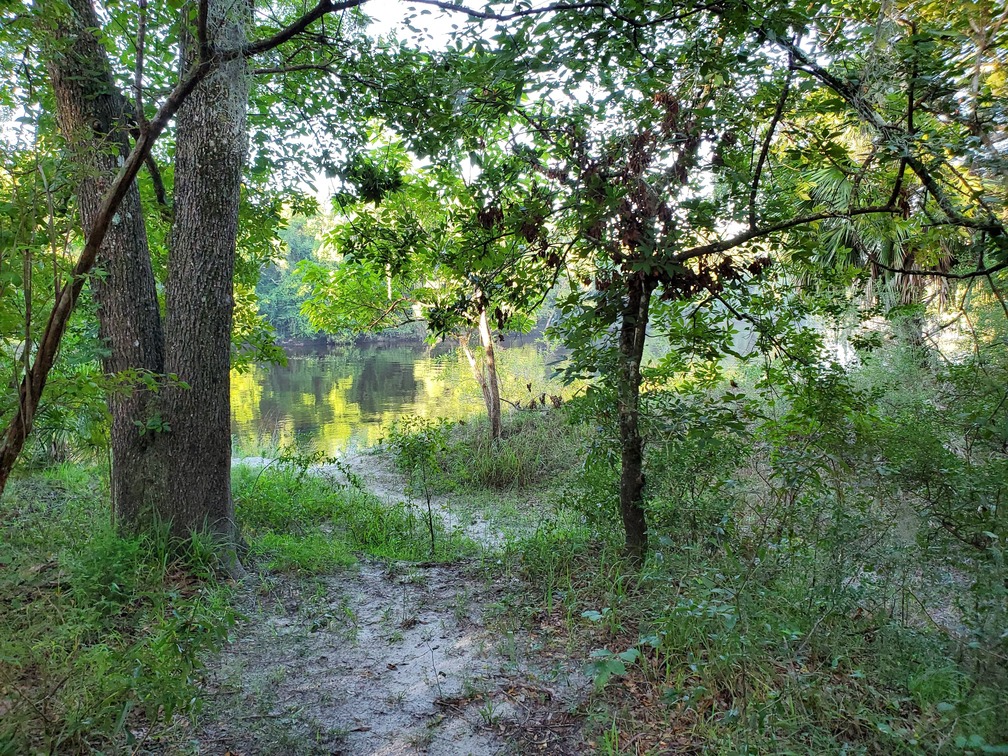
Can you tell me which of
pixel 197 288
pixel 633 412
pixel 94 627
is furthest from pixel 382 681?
pixel 197 288

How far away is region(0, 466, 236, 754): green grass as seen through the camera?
2207mm

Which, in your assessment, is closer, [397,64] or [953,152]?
[953,152]

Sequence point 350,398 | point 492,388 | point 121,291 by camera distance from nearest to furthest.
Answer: point 121,291 → point 492,388 → point 350,398

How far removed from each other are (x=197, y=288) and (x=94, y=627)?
2259 millimetres

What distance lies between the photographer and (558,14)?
261 cm

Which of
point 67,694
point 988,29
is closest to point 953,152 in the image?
point 988,29

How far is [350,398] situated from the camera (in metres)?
21.7

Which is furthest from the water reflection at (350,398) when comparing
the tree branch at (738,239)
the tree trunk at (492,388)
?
the tree branch at (738,239)

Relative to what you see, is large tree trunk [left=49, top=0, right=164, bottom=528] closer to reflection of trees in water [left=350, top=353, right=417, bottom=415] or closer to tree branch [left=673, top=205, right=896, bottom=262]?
tree branch [left=673, top=205, right=896, bottom=262]

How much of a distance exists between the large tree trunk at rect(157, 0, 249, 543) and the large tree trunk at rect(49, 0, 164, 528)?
197 millimetres

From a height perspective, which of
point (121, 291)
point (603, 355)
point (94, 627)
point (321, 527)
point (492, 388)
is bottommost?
point (321, 527)

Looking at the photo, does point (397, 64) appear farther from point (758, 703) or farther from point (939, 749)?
point (939, 749)

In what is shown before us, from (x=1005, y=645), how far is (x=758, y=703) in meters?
1.00

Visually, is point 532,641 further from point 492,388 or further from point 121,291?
point 492,388
